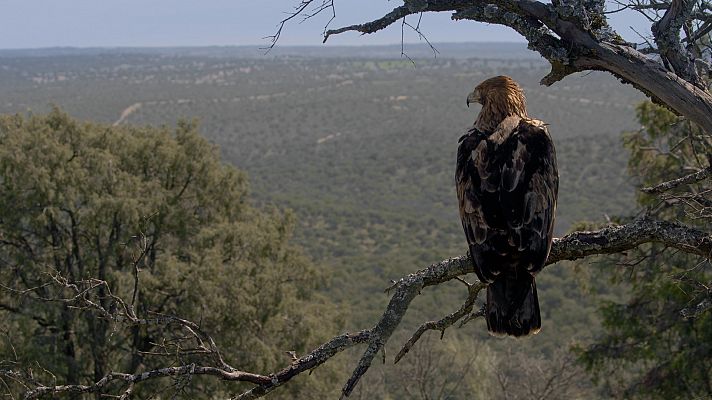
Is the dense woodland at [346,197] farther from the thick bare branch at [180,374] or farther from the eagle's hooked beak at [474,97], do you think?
the eagle's hooked beak at [474,97]

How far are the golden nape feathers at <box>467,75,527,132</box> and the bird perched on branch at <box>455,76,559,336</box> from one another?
11.4 inches

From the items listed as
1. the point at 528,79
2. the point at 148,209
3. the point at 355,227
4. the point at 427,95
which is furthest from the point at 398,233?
the point at 528,79

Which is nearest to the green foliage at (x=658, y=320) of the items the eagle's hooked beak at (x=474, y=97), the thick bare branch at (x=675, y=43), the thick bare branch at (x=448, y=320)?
the eagle's hooked beak at (x=474, y=97)

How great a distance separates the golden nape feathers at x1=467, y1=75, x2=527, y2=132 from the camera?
429 cm

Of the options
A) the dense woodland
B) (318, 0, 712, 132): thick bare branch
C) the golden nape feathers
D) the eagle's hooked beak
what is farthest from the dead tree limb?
the eagle's hooked beak

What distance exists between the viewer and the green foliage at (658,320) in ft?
30.7

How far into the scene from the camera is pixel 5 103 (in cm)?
8275

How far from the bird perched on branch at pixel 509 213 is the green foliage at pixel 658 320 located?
5.74 metres

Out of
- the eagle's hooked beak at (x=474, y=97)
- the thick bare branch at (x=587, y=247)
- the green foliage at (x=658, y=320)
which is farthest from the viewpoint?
the green foliage at (x=658, y=320)

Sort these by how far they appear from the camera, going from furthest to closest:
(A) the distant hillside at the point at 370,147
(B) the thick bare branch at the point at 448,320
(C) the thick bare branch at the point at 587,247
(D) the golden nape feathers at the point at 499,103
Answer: (A) the distant hillside at the point at 370,147
(D) the golden nape feathers at the point at 499,103
(B) the thick bare branch at the point at 448,320
(C) the thick bare branch at the point at 587,247

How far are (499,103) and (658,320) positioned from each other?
23.8 feet

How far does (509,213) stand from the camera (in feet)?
11.5

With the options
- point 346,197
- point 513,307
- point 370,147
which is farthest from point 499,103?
point 370,147

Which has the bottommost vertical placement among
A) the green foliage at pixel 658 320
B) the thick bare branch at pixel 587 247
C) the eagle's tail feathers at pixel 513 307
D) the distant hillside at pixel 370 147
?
the distant hillside at pixel 370 147
